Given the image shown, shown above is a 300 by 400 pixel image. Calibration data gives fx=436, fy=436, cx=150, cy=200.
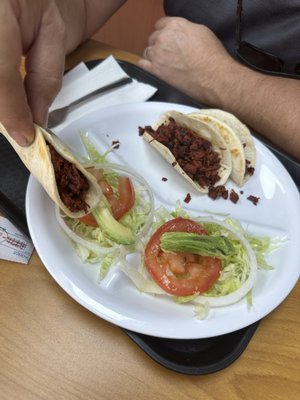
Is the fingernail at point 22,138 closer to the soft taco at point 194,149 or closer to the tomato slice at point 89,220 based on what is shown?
the tomato slice at point 89,220

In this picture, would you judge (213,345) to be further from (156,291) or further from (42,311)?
(42,311)

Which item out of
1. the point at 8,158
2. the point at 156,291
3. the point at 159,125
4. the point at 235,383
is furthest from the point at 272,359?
the point at 8,158

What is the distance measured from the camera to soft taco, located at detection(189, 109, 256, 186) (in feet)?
5.11

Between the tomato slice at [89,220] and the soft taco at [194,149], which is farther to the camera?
the soft taco at [194,149]

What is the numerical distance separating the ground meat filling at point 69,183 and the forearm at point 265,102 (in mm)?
797

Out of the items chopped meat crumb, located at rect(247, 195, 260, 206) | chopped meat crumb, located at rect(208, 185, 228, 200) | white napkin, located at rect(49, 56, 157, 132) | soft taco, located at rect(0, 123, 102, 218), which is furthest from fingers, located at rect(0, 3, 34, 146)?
chopped meat crumb, located at rect(247, 195, 260, 206)

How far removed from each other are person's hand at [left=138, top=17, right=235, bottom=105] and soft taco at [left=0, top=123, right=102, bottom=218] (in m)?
0.80

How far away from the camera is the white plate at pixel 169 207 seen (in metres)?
1.10

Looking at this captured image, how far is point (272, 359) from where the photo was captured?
1154 mm

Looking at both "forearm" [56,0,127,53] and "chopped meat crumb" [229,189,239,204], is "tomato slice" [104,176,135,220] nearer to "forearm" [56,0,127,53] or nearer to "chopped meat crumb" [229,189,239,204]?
"chopped meat crumb" [229,189,239,204]

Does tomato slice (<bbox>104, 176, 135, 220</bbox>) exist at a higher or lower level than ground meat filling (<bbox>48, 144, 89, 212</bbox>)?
lower

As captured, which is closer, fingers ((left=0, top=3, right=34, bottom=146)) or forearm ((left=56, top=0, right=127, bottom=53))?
fingers ((left=0, top=3, right=34, bottom=146))

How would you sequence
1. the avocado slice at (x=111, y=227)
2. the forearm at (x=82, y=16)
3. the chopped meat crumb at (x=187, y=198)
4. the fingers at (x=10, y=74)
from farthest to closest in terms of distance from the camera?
the forearm at (x=82, y=16) → the chopped meat crumb at (x=187, y=198) → the avocado slice at (x=111, y=227) → the fingers at (x=10, y=74)

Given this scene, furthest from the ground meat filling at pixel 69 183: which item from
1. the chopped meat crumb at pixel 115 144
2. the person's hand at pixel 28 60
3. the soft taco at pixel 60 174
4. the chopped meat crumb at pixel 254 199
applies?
the chopped meat crumb at pixel 254 199
